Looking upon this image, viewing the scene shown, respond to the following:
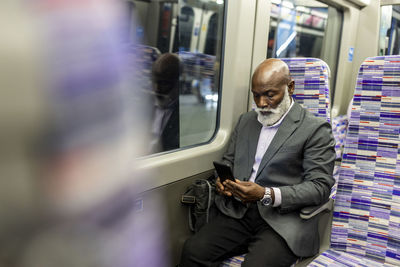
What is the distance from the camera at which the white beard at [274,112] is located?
85.3 inches

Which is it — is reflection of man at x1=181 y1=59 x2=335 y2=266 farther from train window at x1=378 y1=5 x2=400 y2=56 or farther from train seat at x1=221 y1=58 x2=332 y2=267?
train window at x1=378 y1=5 x2=400 y2=56

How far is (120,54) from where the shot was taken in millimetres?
716

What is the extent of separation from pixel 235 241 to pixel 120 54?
5.31 ft

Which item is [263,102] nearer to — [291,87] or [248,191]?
[291,87]

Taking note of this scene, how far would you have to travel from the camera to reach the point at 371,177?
1926 millimetres

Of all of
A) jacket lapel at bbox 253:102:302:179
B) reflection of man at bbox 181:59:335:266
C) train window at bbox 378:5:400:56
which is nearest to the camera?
reflection of man at bbox 181:59:335:266

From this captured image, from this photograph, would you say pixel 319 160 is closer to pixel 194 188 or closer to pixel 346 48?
pixel 194 188

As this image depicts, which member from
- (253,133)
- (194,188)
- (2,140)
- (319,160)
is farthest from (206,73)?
(2,140)

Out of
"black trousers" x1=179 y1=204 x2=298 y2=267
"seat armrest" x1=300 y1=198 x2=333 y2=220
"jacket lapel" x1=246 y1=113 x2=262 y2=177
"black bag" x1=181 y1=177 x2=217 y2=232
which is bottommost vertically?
"black trousers" x1=179 y1=204 x2=298 y2=267

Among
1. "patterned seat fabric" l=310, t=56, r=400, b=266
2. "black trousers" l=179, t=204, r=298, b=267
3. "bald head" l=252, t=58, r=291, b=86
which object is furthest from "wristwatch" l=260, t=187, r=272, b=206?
"bald head" l=252, t=58, r=291, b=86

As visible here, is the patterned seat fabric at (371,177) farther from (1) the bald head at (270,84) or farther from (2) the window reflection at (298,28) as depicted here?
(2) the window reflection at (298,28)

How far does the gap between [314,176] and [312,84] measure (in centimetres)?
65

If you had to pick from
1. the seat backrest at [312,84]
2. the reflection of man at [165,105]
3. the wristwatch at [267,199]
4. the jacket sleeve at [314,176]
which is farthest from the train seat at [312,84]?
the reflection of man at [165,105]

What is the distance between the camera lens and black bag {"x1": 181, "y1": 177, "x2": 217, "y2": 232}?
2291 mm
